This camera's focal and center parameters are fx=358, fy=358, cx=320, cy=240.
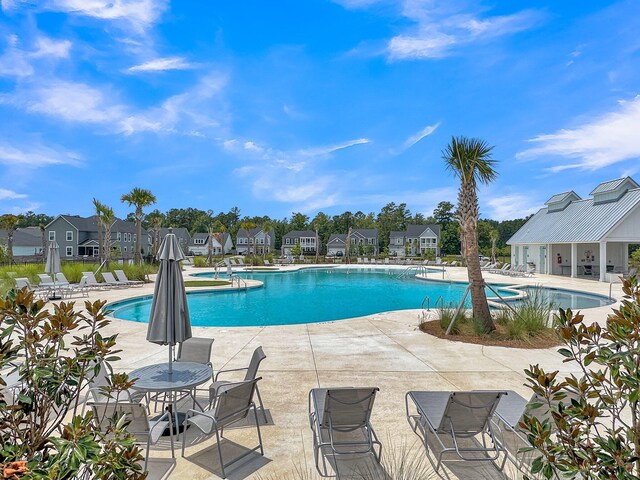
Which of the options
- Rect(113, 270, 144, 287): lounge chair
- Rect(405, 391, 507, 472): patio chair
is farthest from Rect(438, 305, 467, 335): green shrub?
Rect(113, 270, 144, 287): lounge chair

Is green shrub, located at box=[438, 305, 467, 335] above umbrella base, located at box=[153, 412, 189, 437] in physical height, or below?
above

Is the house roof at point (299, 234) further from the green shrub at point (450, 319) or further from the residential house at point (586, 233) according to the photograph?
the green shrub at point (450, 319)

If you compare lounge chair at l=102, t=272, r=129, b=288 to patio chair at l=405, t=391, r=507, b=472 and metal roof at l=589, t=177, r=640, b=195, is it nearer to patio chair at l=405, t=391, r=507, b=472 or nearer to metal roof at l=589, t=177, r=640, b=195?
patio chair at l=405, t=391, r=507, b=472

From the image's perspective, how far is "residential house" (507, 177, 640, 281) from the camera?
75.0 feet

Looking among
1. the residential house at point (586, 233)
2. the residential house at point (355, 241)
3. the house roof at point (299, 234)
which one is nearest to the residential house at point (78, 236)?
the house roof at point (299, 234)

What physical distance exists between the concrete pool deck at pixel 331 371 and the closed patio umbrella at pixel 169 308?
1.24 m

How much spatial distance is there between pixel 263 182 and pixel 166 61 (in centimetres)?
2725

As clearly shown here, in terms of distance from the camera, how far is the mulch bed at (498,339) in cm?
842

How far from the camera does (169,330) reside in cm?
459

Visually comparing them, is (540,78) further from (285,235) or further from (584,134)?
(285,235)

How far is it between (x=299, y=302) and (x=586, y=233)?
804 inches

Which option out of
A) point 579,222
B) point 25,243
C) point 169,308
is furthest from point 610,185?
point 25,243

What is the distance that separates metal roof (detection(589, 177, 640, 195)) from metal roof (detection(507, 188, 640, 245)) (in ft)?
2.60

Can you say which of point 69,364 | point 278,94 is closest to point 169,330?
point 69,364
